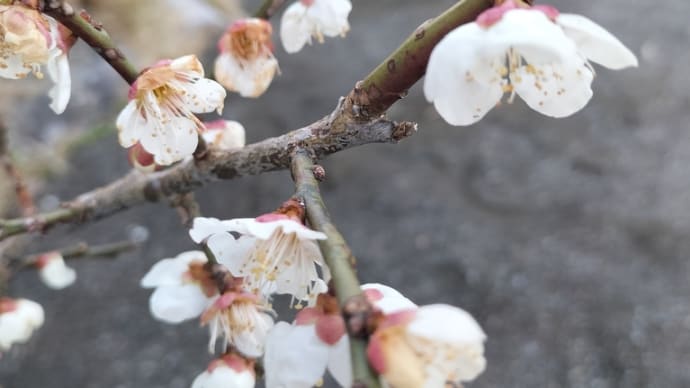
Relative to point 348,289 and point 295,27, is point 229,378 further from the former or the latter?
point 295,27

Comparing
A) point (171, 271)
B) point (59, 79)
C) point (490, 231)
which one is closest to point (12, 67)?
point (59, 79)

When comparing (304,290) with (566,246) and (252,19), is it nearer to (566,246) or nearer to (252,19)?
(252,19)

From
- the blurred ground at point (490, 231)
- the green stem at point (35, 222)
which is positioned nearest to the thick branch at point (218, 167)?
the green stem at point (35, 222)

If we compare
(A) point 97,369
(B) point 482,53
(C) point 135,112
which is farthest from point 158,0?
(B) point 482,53

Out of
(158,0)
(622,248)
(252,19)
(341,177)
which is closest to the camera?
(252,19)

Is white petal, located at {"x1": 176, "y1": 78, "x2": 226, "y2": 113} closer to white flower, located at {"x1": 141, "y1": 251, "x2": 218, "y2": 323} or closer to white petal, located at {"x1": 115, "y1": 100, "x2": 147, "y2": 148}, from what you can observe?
white petal, located at {"x1": 115, "y1": 100, "x2": 147, "y2": 148}

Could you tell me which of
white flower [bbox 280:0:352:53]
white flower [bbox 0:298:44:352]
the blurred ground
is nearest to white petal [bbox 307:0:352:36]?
white flower [bbox 280:0:352:53]
